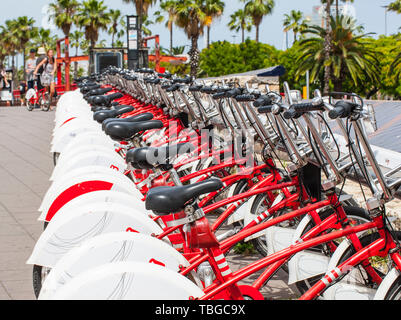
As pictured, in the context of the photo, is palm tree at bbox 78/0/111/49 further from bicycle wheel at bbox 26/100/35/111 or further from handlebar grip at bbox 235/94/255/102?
handlebar grip at bbox 235/94/255/102

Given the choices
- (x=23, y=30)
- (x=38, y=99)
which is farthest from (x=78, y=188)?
(x=23, y=30)

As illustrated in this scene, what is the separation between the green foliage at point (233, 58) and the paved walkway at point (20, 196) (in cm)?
4143

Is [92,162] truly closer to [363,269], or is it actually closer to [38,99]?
[363,269]

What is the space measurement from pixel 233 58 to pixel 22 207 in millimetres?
50365

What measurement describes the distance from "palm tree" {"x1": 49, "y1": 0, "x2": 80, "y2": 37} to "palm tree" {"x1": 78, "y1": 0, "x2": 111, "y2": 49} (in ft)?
3.64

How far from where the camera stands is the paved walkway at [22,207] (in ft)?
14.4

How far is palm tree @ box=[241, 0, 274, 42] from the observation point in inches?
2655

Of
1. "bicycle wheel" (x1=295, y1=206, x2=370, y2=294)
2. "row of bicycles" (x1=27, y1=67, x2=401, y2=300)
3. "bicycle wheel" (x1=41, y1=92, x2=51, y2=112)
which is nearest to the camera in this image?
"row of bicycles" (x1=27, y1=67, x2=401, y2=300)

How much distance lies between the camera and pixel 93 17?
58.9 m

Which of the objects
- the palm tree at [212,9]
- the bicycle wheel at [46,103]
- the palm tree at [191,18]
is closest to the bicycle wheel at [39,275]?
the bicycle wheel at [46,103]

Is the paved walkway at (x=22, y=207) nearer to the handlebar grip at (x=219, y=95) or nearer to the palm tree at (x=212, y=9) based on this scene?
the handlebar grip at (x=219, y=95)

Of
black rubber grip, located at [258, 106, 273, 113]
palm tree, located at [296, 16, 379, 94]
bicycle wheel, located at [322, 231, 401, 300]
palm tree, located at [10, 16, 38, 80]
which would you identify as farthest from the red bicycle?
palm tree, located at [10, 16, 38, 80]

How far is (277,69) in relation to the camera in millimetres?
20266
